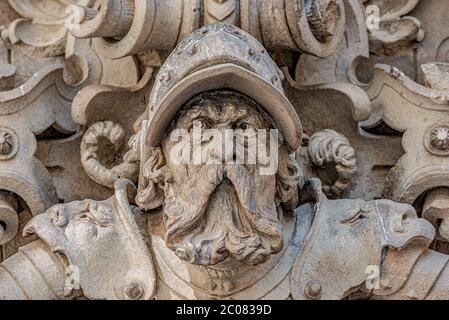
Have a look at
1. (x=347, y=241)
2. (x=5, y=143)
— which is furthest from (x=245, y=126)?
(x=5, y=143)

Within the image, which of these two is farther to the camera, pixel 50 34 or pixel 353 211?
pixel 50 34

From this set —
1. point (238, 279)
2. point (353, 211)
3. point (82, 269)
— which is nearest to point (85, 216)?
point (82, 269)

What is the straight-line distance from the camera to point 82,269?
11.8ft

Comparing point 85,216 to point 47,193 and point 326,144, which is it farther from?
point 326,144

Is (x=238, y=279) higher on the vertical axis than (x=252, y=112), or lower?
lower

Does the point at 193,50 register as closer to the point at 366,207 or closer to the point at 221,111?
the point at 221,111

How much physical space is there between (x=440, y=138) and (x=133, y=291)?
2.67ft

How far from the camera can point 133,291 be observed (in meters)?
3.56

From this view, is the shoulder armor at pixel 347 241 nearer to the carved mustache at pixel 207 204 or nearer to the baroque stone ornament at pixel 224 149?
the baroque stone ornament at pixel 224 149

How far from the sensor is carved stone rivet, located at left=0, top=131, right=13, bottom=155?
374 cm

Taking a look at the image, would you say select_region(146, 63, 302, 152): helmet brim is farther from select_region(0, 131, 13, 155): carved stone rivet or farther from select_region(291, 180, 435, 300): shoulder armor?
select_region(0, 131, 13, 155): carved stone rivet

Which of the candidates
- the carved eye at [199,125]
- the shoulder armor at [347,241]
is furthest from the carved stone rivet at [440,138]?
the carved eye at [199,125]

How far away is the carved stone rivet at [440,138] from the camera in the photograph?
12.4 ft

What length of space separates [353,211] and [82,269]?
622 mm
